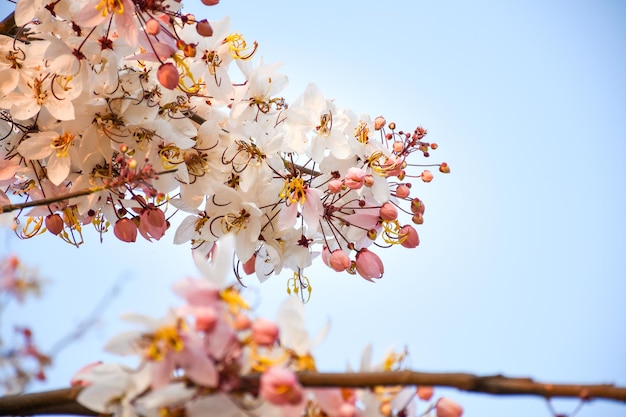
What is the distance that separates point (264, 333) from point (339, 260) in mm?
724

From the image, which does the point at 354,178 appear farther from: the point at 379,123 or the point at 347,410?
the point at 347,410

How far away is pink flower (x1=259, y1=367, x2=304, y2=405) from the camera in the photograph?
0.60 meters

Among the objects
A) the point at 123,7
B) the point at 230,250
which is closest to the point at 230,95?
A: the point at 123,7

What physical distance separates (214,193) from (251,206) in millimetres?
96

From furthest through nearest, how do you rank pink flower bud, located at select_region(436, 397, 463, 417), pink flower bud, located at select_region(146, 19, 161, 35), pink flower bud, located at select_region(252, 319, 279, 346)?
1. pink flower bud, located at select_region(146, 19, 161, 35)
2. pink flower bud, located at select_region(436, 397, 463, 417)
3. pink flower bud, located at select_region(252, 319, 279, 346)

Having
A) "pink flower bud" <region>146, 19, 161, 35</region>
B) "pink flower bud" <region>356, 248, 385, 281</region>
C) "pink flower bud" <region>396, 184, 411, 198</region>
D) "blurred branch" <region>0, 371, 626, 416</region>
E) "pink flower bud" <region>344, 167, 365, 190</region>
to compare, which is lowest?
"blurred branch" <region>0, 371, 626, 416</region>

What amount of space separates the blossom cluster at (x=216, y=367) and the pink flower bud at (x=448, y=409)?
0.26ft

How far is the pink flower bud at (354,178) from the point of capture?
1304mm

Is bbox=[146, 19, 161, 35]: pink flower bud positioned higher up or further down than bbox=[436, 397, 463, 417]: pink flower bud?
higher up

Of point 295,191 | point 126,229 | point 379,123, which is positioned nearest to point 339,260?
point 295,191

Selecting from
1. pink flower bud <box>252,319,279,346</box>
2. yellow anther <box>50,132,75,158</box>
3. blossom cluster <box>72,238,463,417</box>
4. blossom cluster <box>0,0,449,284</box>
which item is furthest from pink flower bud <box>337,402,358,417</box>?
yellow anther <box>50,132,75,158</box>

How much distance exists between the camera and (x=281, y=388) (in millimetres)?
604

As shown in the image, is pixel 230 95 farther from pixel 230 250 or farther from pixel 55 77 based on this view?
pixel 230 250

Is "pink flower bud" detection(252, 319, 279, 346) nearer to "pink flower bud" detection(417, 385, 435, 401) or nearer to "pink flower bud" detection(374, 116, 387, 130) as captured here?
"pink flower bud" detection(417, 385, 435, 401)
